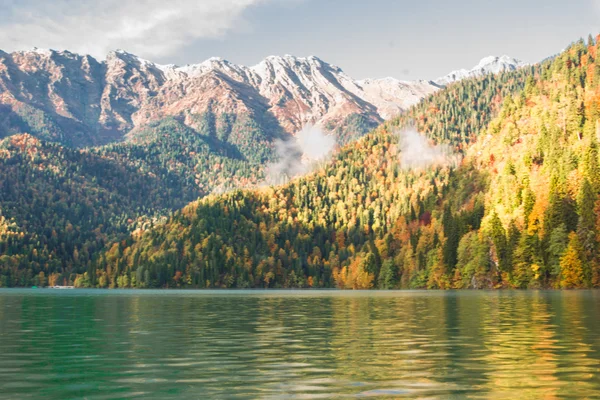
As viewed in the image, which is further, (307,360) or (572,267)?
(572,267)

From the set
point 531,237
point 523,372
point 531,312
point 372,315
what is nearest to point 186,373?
point 523,372

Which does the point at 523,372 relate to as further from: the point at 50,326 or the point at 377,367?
the point at 50,326

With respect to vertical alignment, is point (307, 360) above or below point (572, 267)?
below

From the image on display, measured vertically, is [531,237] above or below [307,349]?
above

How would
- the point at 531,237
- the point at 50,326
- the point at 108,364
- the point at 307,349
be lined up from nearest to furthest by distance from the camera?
the point at 108,364
the point at 307,349
the point at 50,326
the point at 531,237

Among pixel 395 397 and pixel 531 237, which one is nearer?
pixel 395 397

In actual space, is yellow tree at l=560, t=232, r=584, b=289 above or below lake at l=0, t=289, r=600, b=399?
above

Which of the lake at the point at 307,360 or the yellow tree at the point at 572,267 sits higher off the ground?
the yellow tree at the point at 572,267

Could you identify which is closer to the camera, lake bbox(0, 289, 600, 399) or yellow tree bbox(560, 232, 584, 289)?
lake bbox(0, 289, 600, 399)

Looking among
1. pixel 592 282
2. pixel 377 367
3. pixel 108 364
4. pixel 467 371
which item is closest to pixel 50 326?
pixel 108 364

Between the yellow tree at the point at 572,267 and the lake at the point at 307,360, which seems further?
the yellow tree at the point at 572,267

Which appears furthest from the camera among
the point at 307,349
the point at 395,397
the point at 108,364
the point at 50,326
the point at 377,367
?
the point at 50,326

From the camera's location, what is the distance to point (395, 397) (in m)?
28.0

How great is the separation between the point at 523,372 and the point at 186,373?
53.6ft
